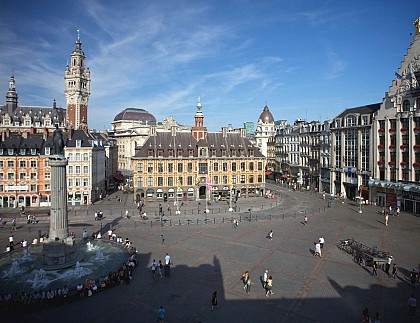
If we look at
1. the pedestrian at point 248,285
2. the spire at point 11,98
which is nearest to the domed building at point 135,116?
the spire at point 11,98

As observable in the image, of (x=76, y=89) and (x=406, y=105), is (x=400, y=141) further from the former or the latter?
(x=76, y=89)

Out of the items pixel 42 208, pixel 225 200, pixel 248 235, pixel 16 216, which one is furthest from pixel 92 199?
pixel 248 235

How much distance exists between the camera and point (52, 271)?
28.5 metres

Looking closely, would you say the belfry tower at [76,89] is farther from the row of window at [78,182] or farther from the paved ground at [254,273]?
the paved ground at [254,273]

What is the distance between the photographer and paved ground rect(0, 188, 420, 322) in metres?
21.6

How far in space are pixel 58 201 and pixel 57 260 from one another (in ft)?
17.6

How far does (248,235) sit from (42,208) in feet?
137

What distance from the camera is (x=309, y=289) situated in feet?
82.0

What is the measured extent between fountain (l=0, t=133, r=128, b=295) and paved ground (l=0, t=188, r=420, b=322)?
3505mm

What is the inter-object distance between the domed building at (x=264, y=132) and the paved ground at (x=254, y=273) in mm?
70278

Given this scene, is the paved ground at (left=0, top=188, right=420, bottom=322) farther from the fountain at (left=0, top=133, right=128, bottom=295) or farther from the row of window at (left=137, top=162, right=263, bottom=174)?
the row of window at (left=137, top=162, right=263, bottom=174)

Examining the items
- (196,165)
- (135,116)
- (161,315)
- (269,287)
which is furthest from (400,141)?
(135,116)

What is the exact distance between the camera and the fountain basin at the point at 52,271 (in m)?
25.8

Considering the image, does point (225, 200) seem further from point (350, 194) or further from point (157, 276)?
point (157, 276)
